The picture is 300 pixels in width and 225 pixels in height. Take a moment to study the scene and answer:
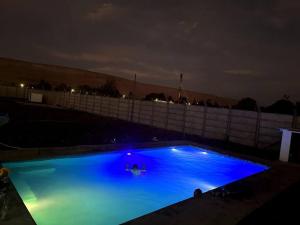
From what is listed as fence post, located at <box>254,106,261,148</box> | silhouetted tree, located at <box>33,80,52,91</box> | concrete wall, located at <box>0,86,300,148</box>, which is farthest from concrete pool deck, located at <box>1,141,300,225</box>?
silhouetted tree, located at <box>33,80,52,91</box>

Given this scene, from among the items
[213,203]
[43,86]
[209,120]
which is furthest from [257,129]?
[43,86]

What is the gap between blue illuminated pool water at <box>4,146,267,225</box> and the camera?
5492mm

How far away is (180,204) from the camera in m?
3.91

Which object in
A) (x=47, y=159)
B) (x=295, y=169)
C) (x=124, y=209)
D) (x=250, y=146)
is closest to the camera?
(x=124, y=209)

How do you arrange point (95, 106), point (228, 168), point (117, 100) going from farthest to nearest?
point (95, 106) → point (117, 100) → point (228, 168)

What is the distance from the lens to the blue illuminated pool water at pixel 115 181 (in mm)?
5492

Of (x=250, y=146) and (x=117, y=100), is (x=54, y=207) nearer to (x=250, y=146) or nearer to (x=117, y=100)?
(x=250, y=146)

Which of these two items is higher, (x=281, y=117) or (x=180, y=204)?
(x=281, y=117)

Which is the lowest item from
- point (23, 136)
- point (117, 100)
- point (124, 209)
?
point (124, 209)

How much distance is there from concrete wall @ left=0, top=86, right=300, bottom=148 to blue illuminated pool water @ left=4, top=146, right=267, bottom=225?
3.83 m

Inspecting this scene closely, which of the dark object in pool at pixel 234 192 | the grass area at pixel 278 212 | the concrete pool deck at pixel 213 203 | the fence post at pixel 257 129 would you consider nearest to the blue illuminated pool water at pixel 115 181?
the concrete pool deck at pixel 213 203

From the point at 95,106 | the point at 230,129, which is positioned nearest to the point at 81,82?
the point at 95,106

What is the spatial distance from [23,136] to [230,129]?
10.1m

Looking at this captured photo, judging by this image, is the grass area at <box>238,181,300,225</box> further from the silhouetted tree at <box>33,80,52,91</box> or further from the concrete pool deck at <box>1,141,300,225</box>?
the silhouetted tree at <box>33,80,52,91</box>
